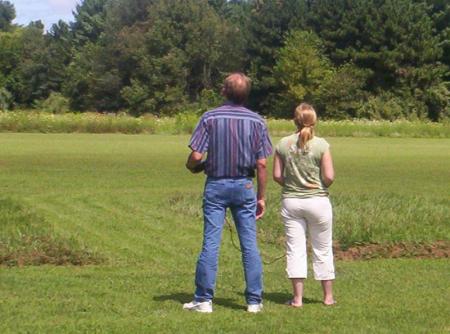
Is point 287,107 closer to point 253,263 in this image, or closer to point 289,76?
point 289,76

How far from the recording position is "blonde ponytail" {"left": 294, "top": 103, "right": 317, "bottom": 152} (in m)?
7.43

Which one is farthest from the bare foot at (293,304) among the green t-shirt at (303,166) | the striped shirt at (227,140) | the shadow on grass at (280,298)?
the striped shirt at (227,140)

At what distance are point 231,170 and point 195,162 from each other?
0.97 ft

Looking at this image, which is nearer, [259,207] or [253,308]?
[253,308]

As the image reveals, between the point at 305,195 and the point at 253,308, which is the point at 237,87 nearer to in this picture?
the point at 305,195

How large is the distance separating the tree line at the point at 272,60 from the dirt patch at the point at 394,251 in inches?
2580

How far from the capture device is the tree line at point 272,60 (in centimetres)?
7925

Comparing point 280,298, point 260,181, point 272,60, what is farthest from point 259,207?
point 272,60

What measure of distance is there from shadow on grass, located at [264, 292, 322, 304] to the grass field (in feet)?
0.12

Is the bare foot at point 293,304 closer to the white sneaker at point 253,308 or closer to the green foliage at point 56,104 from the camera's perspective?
the white sneaker at point 253,308

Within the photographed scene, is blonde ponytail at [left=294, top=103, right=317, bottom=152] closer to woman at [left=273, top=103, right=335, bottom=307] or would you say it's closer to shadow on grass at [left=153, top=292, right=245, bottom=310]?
woman at [left=273, top=103, right=335, bottom=307]

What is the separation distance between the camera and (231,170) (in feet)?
23.7

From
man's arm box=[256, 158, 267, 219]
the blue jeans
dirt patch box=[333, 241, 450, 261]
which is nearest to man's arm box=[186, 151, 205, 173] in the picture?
the blue jeans

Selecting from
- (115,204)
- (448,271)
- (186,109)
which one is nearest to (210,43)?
(186,109)
